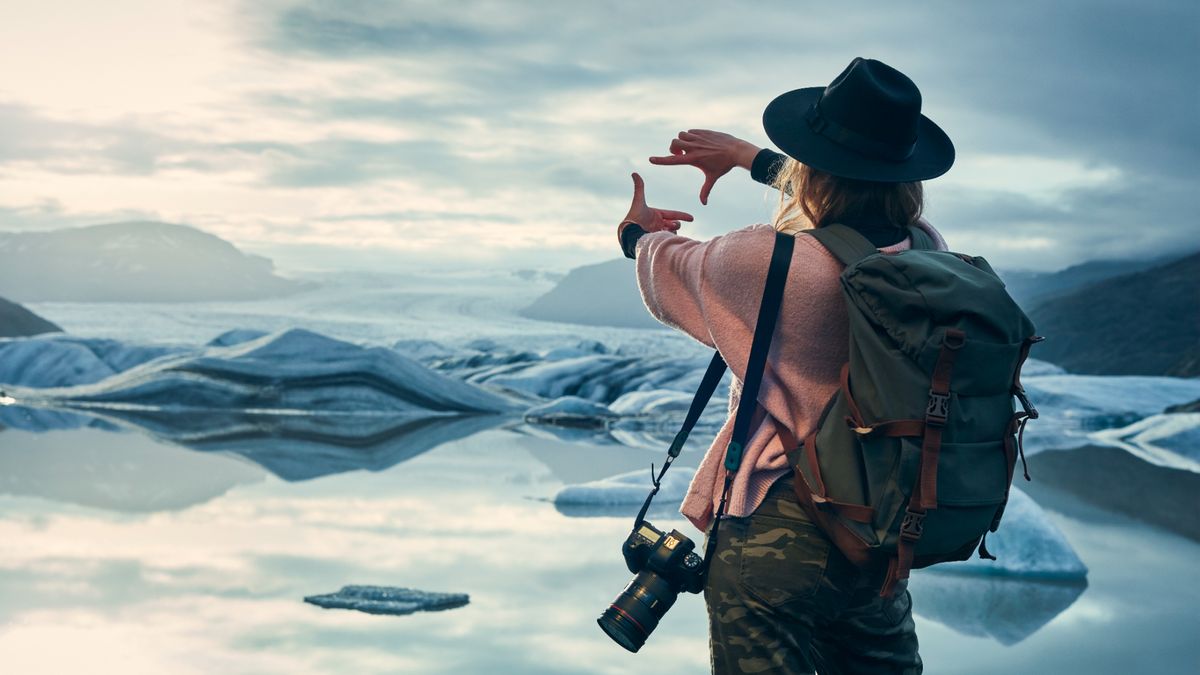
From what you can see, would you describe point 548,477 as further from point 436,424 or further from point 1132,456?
point 1132,456

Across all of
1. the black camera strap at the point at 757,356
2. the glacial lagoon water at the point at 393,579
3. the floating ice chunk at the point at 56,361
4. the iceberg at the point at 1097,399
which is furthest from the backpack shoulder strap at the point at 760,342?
the floating ice chunk at the point at 56,361

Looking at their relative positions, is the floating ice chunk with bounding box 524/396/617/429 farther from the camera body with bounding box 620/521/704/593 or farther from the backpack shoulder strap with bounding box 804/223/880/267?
the backpack shoulder strap with bounding box 804/223/880/267

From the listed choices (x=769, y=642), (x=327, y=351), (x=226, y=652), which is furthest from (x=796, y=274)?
(x=327, y=351)

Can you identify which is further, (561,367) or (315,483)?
(561,367)

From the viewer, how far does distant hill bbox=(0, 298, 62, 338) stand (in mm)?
14969

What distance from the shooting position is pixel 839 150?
1892mm

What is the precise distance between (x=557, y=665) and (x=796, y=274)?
1.64 meters

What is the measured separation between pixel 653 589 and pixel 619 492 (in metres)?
3.43

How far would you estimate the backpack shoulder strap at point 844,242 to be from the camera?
181cm

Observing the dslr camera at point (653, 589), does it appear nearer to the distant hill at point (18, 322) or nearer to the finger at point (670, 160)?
the finger at point (670, 160)

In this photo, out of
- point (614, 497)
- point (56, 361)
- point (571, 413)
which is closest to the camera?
point (614, 497)

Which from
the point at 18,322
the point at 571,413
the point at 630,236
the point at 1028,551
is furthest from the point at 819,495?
the point at 18,322

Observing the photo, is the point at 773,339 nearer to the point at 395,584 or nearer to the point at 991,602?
the point at 395,584

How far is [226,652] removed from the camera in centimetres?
317
